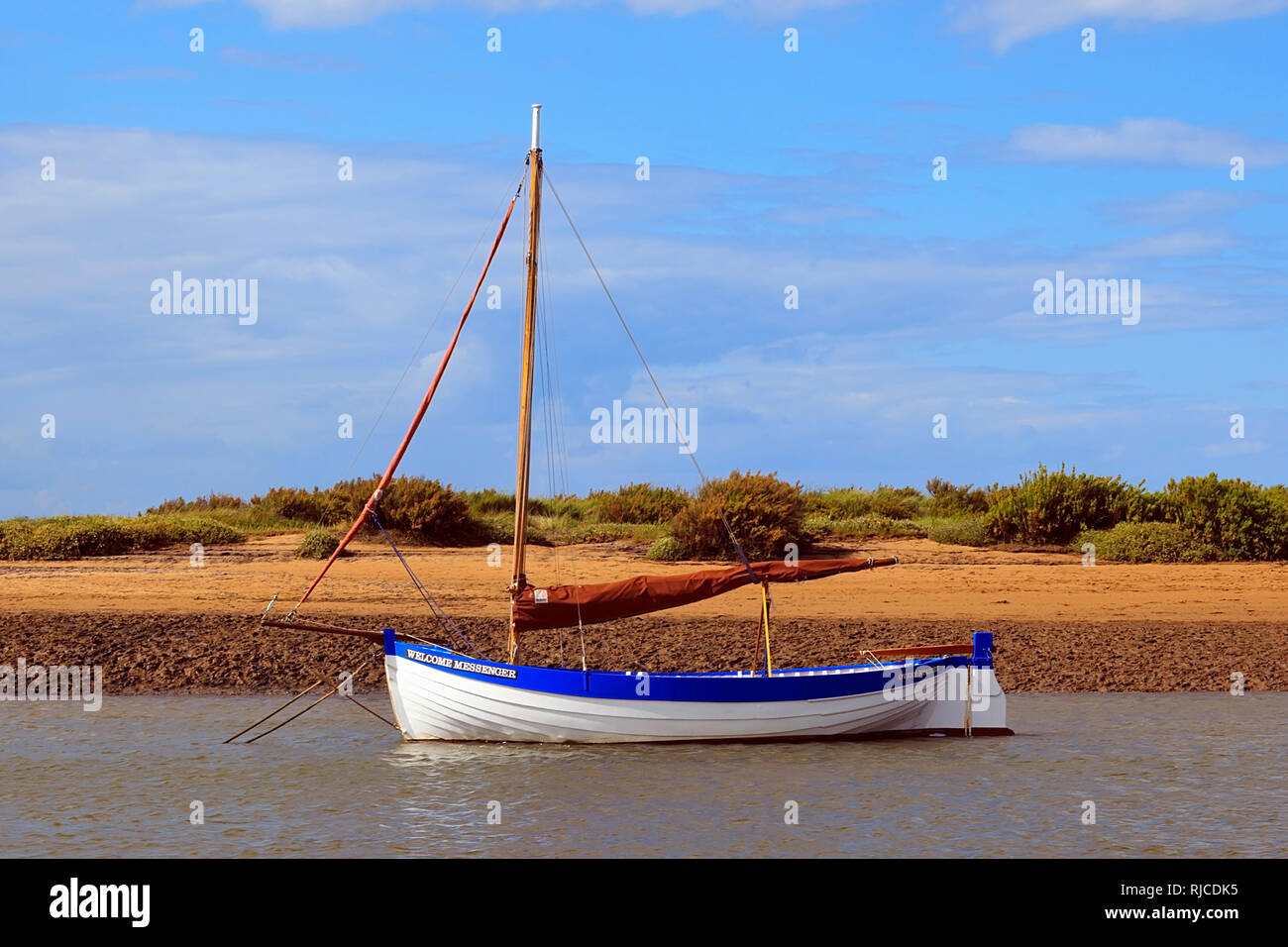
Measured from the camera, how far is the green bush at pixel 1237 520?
1484 inches

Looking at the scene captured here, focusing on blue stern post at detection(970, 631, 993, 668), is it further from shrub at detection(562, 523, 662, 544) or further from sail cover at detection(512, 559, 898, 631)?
shrub at detection(562, 523, 662, 544)

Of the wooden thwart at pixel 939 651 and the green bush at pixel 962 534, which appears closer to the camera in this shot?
the wooden thwart at pixel 939 651

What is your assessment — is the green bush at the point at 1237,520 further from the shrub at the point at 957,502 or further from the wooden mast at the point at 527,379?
the wooden mast at the point at 527,379

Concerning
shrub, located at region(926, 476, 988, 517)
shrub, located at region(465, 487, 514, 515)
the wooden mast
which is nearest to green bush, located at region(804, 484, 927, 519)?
shrub, located at region(926, 476, 988, 517)

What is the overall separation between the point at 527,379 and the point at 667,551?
15074 millimetres

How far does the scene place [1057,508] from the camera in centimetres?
4038

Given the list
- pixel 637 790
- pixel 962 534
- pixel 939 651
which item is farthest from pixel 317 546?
pixel 637 790

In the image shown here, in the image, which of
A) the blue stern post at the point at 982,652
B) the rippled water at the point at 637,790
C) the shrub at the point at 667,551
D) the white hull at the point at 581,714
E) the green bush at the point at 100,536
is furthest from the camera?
the green bush at the point at 100,536

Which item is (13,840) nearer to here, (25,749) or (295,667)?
(25,749)

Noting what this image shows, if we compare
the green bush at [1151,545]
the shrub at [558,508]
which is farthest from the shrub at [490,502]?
the green bush at [1151,545]

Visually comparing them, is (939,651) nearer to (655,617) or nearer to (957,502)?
(655,617)

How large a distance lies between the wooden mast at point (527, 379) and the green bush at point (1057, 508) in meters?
22.2

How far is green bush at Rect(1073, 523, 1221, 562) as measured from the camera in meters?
37.0
